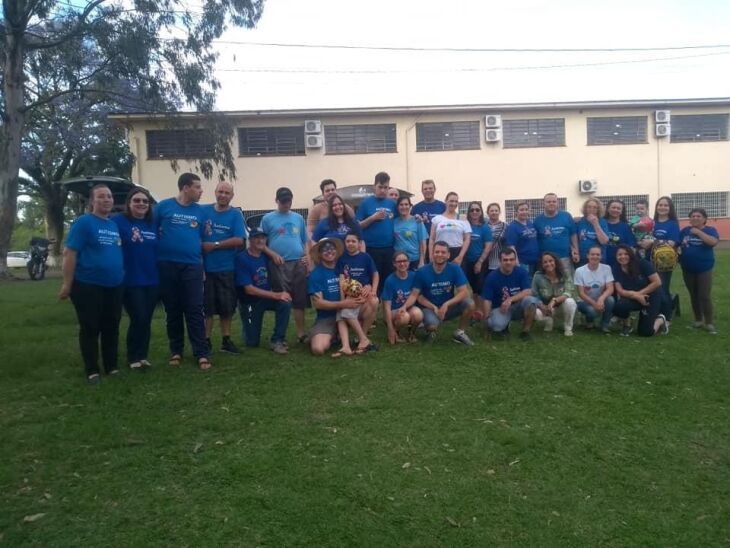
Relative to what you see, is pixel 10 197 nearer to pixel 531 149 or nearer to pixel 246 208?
pixel 246 208

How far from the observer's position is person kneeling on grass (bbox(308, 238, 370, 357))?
A: 20.0 ft

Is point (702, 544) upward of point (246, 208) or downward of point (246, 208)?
downward

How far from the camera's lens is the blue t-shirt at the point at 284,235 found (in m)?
6.36

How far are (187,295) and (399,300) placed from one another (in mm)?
2292

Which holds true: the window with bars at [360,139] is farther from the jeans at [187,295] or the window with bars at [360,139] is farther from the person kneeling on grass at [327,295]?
the jeans at [187,295]

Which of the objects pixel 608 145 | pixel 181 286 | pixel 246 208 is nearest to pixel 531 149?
pixel 608 145

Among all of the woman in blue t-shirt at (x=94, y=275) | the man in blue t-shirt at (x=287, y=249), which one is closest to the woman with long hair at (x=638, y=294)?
the man in blue t-shirt at (x=287, y=249)

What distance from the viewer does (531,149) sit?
70.2 ft

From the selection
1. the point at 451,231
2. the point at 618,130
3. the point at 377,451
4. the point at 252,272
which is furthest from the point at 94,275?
the point at 618,130

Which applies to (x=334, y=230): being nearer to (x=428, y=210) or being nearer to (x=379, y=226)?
(x=379, y=226)

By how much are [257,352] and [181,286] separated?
121 centimetres

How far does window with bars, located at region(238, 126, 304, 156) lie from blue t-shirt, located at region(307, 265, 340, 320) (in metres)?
15.5

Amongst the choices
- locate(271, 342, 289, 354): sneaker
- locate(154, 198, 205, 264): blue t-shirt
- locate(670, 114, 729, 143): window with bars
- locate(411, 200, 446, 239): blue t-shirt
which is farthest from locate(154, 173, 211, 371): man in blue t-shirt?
locate(670, 114, 729, 143): window with bars

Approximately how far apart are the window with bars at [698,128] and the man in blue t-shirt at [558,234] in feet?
57.8
